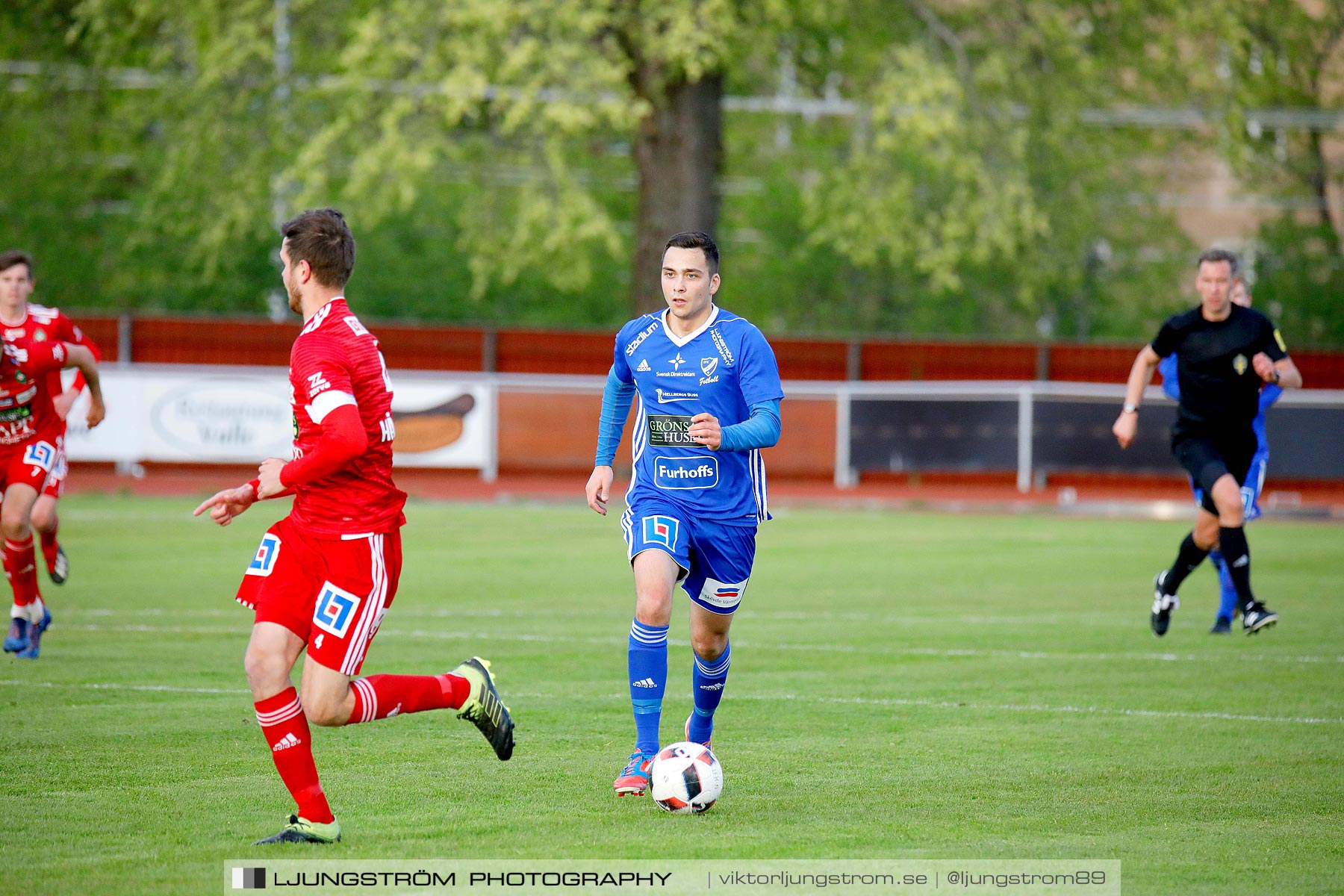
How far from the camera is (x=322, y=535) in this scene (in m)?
5.45

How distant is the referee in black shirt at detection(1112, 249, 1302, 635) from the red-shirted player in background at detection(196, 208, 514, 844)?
633cm

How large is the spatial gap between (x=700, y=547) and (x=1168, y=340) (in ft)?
17.5

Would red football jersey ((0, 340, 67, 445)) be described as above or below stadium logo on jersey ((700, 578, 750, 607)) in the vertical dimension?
above

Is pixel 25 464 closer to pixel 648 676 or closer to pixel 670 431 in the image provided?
pixel 670 431

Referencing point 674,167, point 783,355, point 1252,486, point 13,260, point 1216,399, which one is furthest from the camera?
point 783,355

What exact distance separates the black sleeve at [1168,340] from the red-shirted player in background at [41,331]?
22.8 feet

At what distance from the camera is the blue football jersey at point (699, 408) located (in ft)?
21.9

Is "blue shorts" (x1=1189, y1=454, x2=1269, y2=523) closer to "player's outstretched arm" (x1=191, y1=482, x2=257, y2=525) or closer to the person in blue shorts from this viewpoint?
the person in blue shorts

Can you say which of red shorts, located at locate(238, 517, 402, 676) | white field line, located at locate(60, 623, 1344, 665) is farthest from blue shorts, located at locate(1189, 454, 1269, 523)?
red shorts, located at locate(238, 517, 402, 676)

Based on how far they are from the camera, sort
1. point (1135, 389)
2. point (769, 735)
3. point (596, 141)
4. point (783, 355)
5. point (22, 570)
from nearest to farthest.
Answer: point (769, 735), point (22, 570), point (1135, 389), point (783, 355), point (596, 141)

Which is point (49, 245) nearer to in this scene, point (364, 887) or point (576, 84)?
point (576, 84)

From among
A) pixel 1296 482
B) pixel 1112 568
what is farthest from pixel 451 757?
pixel 1296 482

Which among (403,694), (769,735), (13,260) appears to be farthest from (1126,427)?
(13,260)

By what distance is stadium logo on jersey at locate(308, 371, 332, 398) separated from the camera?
17.5 feet
